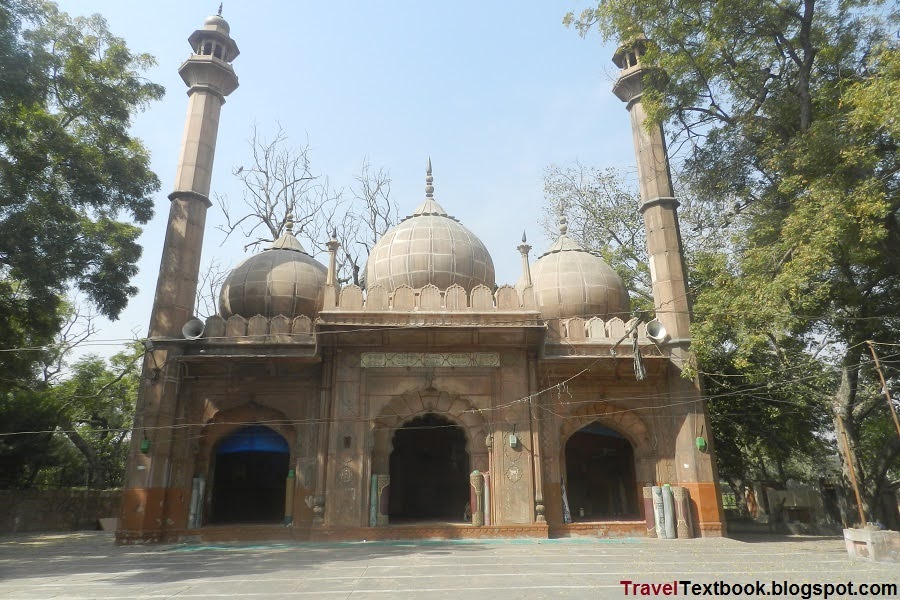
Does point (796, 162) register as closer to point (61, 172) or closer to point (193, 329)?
point (193, 329)

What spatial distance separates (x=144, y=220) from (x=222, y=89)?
14.2 feet

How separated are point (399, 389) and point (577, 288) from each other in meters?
5.55

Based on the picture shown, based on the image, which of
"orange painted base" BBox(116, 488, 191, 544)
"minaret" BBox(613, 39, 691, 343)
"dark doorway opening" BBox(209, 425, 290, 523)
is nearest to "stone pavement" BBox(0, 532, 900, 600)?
"orange painted base" BBox(116, 488, 191, 544)

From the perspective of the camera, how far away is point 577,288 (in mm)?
15492

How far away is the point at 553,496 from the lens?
12.6 metres

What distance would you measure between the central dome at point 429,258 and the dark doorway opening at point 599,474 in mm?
5345

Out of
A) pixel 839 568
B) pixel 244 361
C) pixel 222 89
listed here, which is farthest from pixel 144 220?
pixel 839 568

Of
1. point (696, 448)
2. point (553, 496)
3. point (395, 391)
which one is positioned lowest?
point (553, 496)

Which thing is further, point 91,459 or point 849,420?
point 91,459

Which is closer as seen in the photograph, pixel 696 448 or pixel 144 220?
pixel 696 448

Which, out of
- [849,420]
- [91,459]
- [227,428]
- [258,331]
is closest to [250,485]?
[227,428]

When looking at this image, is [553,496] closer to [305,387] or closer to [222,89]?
[305,387]

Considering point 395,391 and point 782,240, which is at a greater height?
point 782,240

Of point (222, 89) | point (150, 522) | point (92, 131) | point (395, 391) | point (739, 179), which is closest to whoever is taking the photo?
point (150, 522)
